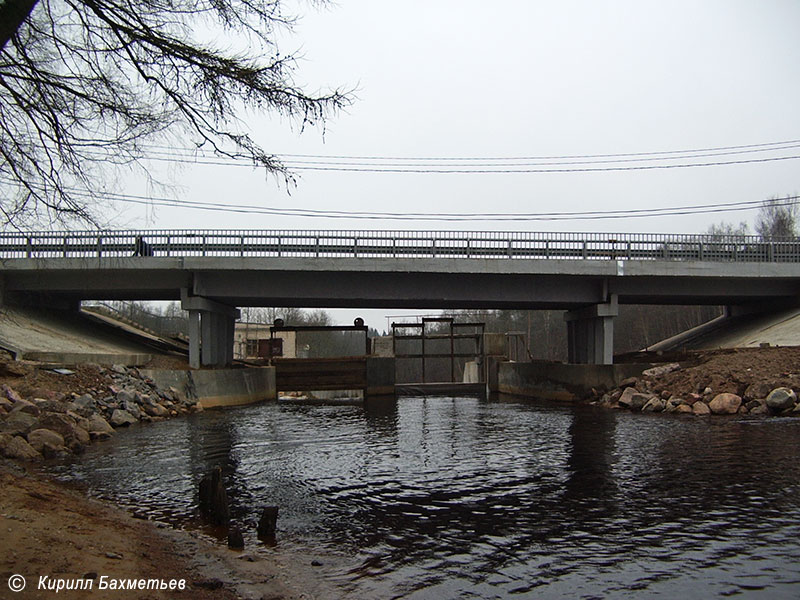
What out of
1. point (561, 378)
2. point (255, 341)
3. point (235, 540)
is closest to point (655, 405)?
point (561, 378)

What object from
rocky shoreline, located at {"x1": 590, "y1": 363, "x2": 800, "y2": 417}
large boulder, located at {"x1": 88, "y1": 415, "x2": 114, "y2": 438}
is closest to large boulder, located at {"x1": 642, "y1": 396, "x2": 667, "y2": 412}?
rocky shoreline, located at {"x1": 590, "y1": 363, "x2": 800, "y2": 417}

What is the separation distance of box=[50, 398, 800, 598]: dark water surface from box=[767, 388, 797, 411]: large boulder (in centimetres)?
234

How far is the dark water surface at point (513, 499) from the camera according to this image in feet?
25.3

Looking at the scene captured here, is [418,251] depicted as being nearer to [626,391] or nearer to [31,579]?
[626,391]

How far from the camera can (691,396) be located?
26969 mm

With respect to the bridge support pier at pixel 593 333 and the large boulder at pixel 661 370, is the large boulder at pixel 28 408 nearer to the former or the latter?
the large boulder at pixel 661 370

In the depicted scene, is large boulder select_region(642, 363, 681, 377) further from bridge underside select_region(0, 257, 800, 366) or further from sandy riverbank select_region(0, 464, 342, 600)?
sandy riverbank select_region(0, 464, 342, 600)

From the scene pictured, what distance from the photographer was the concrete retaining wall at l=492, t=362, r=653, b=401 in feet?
109

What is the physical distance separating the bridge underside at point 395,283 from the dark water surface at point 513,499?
13.1m

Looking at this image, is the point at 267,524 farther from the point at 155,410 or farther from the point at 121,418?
the point at 155,410

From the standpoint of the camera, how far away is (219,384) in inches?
1371

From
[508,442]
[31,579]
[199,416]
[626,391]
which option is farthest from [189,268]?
[31,579]

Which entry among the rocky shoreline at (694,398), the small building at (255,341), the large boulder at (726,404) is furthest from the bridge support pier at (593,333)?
the small building at (255,341)

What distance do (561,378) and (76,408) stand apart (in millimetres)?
26622
